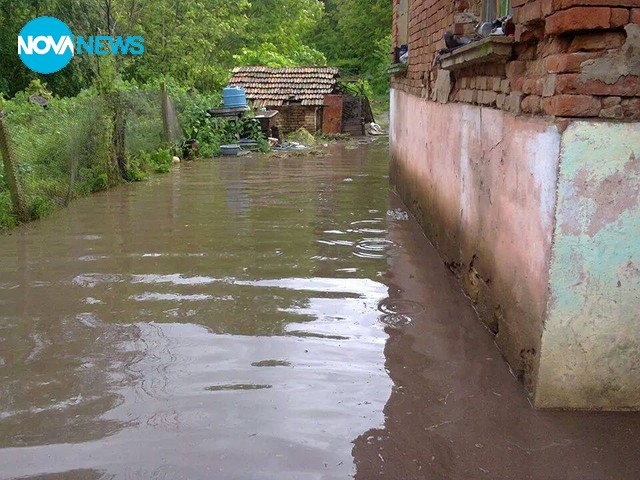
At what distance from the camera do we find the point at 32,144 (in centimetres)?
910

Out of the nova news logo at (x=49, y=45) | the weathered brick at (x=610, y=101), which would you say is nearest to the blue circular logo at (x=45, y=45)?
the nova news logo at (x=49, y=45)

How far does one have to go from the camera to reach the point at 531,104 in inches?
146

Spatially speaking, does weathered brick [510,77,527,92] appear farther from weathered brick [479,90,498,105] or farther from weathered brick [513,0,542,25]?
weathered brick [479,90,498,105]

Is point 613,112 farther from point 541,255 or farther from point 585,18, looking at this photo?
point 541,255

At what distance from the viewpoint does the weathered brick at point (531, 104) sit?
361 centimetres

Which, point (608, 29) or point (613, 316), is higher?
point (608, 29)

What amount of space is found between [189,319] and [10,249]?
3097 mm

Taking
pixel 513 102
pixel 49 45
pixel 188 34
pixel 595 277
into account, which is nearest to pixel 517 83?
pixel 513 102

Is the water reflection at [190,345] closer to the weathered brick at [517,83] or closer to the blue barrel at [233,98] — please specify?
the weathered brick at [517,83]

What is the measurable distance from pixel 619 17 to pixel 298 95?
19819 mm

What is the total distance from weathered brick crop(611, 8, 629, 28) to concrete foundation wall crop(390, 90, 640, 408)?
1.65 ft

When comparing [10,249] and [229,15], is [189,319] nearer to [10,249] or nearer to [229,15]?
[10,249]

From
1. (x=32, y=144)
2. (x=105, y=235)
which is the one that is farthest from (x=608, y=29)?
(x=32, y=144)

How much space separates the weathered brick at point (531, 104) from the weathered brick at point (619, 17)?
1.87 feet
